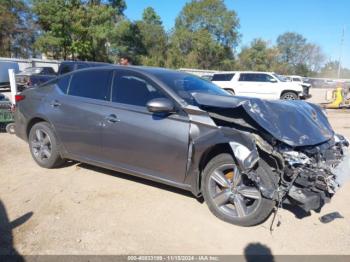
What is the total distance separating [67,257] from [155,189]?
1.70m

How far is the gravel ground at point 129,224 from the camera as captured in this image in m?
3.24

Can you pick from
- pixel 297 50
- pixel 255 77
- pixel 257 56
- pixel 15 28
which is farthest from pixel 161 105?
pixel 297 50

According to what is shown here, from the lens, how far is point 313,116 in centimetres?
412

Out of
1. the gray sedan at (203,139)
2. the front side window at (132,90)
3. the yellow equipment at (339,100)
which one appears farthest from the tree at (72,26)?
the front side window at (132,90)

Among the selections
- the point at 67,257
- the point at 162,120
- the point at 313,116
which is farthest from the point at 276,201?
the point at 67,257

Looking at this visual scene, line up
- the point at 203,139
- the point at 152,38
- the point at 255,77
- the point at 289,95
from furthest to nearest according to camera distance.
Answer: the point at 152,38, the point at 255,77, the point at 289,95, the point at 203,139

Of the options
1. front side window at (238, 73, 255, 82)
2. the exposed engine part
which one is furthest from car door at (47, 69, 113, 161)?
front side window at (238, 73, 255, 82)

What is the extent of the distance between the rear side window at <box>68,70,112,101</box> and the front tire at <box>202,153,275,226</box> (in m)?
1.81

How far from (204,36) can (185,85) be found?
55.2 metres

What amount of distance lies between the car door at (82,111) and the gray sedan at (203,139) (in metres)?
0.01

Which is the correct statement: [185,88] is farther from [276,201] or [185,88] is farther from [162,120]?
[276,201]

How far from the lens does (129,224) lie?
143 inches

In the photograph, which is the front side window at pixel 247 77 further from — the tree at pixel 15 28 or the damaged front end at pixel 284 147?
the tree at pixel 15 28

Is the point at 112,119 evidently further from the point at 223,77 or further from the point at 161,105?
the point at 223,77
